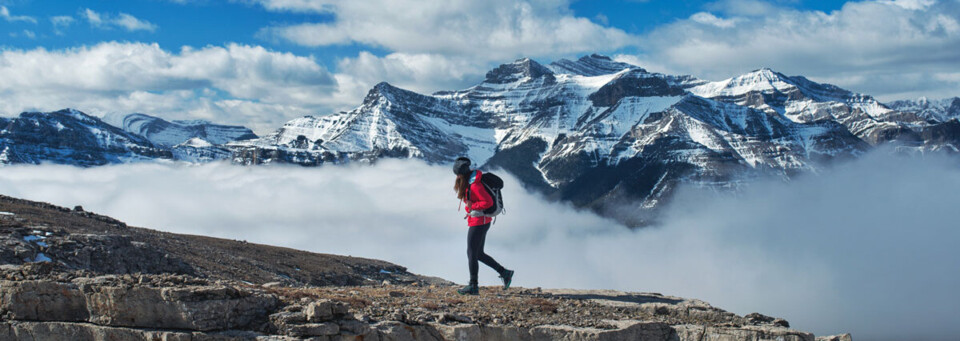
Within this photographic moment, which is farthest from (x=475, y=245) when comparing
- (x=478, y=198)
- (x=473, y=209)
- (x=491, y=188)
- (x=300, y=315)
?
(x=300, y=315)

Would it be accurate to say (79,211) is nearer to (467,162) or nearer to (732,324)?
(467,162)

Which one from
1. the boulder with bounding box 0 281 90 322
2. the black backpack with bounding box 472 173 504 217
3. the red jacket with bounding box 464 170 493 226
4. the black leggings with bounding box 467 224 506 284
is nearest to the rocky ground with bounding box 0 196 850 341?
the boulder with bounding box 0 281 90 322

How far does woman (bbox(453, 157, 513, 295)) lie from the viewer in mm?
18562

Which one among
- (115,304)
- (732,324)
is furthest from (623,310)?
(115,304)

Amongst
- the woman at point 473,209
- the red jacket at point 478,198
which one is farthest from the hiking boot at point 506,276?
the red jacket at point 478,198

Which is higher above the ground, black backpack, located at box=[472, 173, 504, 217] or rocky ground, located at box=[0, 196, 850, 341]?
black backpack, located at box=[472, 173, 504, 217]

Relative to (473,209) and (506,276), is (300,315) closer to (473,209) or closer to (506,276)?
(473,209)

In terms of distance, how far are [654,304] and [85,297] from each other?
422 inches

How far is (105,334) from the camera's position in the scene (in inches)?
492

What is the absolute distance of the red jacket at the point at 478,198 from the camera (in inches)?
730

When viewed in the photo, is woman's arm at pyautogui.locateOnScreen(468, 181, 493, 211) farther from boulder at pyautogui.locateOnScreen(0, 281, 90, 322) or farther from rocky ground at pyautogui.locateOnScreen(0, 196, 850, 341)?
boulder at pyautogui.locateOnScreen(0, 281, 90, 322)

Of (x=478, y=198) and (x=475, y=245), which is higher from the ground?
(x=478, y=198)

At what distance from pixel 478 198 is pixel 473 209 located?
31cm

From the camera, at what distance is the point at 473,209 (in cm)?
1878
